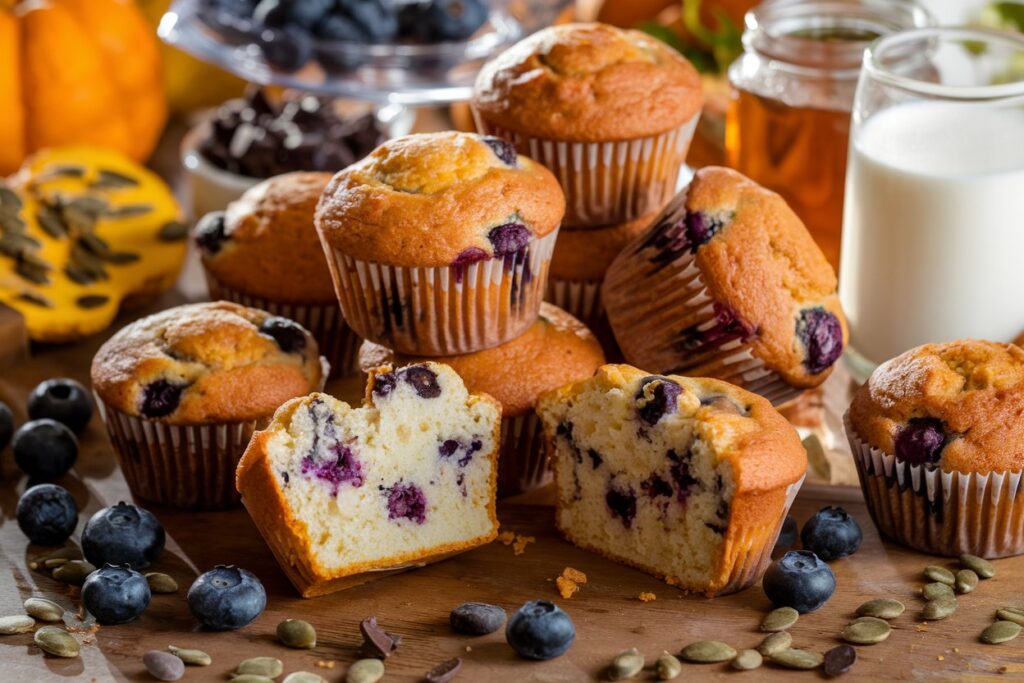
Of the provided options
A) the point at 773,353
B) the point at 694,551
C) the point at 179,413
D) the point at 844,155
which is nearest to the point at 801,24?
the point at 844,155

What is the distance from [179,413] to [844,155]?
2.27 m

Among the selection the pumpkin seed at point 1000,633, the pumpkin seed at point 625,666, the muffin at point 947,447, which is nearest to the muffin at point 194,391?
the pumpkin seed at point 625,666

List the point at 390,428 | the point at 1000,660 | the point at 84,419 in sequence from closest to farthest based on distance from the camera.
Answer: the point at 1000,660 < the point at 390,428 < the point at 84,419

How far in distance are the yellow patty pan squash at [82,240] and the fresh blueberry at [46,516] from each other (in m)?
0.94

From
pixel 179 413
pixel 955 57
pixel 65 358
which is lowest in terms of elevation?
pixel 65 358

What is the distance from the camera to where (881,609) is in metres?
2.82

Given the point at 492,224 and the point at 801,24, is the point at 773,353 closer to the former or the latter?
the point at 492,224

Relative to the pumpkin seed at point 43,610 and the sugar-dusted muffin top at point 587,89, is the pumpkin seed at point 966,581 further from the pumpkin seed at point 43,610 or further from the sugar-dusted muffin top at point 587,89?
the pumpkin seed at point 43,610

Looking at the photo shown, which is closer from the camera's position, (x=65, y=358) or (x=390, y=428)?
(x=390, y=428)

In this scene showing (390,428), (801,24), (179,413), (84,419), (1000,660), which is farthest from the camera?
(801,24)

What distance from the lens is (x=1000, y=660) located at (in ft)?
8.79

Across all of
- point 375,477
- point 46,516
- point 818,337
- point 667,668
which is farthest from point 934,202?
point 46,516

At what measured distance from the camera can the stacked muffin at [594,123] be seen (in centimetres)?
336

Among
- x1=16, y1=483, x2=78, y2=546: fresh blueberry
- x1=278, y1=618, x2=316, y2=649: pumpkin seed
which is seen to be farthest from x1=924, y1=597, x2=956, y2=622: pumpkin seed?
x1=16, y1=483, x2=78, y2=546: fresh blueberry
